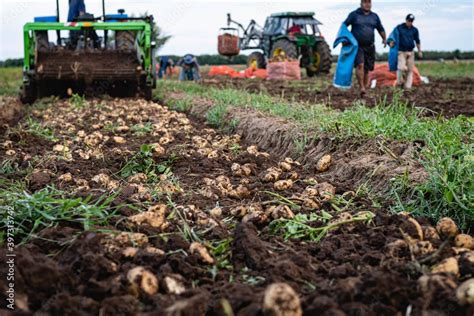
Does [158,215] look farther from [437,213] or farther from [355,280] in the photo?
[437,213]

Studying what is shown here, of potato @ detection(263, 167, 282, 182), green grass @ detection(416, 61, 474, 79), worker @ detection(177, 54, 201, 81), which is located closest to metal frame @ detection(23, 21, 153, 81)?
potato @ detection(263, 167, 282, 182)

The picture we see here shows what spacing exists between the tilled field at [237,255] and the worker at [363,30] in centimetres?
664

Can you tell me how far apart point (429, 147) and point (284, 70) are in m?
14.7

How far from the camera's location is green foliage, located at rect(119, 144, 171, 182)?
Result: 418cm

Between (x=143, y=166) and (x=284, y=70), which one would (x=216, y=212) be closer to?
(x=143, y=166)

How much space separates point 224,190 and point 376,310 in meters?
1.74

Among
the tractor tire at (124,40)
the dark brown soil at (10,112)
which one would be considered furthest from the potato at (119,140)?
the tractor tire at (124,40)

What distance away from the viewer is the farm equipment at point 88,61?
9914 millimetres

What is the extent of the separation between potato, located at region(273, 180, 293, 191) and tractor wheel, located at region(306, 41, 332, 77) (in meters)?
16.7

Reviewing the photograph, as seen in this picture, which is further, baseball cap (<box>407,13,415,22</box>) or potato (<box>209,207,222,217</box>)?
baseball cap (<box>407,13,415,22</box>)

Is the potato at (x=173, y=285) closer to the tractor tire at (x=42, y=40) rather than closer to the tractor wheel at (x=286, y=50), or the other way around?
the tractor tire at (x=42, y=40)

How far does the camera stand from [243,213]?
299cm

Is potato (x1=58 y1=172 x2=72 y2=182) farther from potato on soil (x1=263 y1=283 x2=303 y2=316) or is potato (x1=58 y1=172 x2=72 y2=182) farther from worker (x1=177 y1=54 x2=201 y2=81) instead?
worker (x1=177 y1=54 x2=201 y2=81)

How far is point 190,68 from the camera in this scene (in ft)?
61.8
